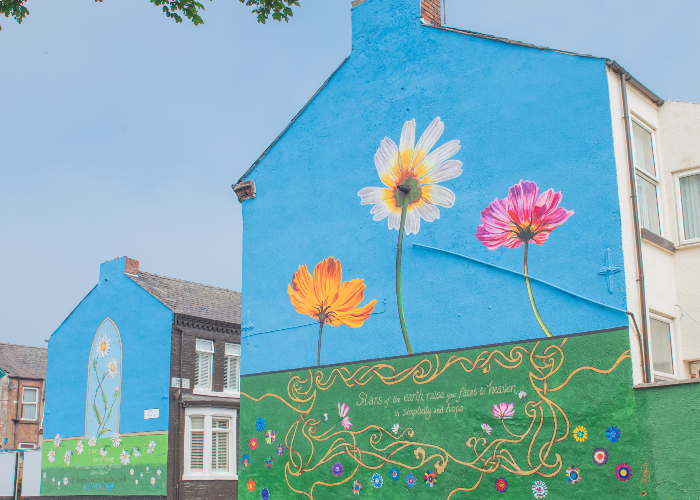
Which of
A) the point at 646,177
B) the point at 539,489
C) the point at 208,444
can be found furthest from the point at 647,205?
the point at 208,444

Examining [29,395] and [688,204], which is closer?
[688,204]

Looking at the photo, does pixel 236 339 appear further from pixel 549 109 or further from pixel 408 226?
pixel 549 109

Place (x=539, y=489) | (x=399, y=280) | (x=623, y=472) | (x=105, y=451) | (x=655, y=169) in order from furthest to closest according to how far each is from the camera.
→ (x=105, y=451), (x=399, y=280), (x=655, y=169), (x=539, y=489), (x=623, y=472)

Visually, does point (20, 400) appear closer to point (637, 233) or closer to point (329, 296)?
point (329, 296)

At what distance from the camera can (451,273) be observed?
43.2ft

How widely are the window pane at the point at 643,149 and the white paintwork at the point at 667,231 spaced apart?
0.41 feet

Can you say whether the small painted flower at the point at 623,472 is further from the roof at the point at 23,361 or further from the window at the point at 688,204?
the roof at the point at 23,361

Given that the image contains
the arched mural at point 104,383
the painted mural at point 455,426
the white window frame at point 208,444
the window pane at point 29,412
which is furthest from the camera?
the window pane at point 29,412

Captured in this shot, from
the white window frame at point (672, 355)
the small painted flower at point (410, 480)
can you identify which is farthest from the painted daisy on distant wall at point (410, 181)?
the white window frame at point (672, 355)

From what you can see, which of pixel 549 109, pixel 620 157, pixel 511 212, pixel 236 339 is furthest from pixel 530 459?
pixel 236 339

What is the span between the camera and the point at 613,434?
10.7 m

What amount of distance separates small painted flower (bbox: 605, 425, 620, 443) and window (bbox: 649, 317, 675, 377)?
136 cm

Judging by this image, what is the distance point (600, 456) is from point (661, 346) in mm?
2238

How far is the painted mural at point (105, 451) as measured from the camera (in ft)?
76.9
